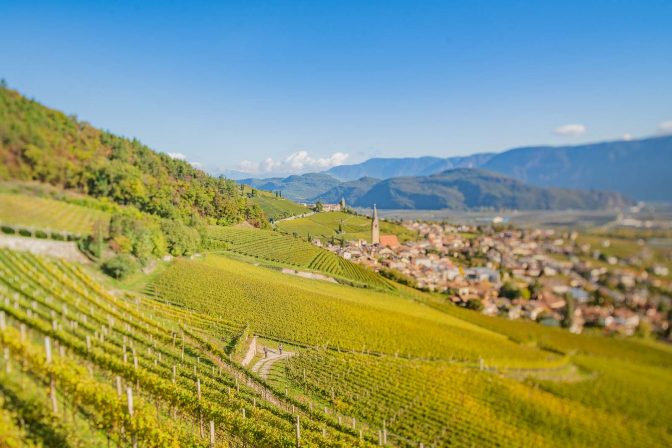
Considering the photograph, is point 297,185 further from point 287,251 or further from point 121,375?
point 121,375

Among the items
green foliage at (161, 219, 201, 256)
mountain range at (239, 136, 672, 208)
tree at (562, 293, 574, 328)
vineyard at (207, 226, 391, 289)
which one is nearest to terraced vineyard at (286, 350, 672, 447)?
tree at (562, 293, 574, 328)

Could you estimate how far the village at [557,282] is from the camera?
2.03 meters

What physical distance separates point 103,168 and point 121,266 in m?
2.23

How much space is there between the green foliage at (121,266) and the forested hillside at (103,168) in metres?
1.21

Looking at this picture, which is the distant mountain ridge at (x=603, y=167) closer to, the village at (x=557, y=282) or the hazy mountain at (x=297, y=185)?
the village at (x=557, y=282)

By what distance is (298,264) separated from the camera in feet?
32.2

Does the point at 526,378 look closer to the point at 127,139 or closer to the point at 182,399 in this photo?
the point at 182,399

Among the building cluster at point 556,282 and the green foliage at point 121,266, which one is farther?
the green foliage at point 121,266

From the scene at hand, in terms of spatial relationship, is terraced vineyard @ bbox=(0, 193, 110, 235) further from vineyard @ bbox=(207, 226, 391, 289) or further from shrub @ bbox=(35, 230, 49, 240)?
vineyard @ bbox=(207, 226, 391, 289)

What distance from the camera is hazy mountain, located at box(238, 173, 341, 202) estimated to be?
13.9 meters

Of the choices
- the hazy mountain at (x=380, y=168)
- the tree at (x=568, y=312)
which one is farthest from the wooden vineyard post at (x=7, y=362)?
the hazy mountain at (x=380, y=168)

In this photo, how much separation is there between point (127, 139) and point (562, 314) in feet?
32.0

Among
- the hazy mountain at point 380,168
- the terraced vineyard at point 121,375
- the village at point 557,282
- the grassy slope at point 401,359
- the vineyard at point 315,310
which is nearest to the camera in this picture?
the village at point 557,282

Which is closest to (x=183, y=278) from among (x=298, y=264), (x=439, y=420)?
(x=298, y=264)
